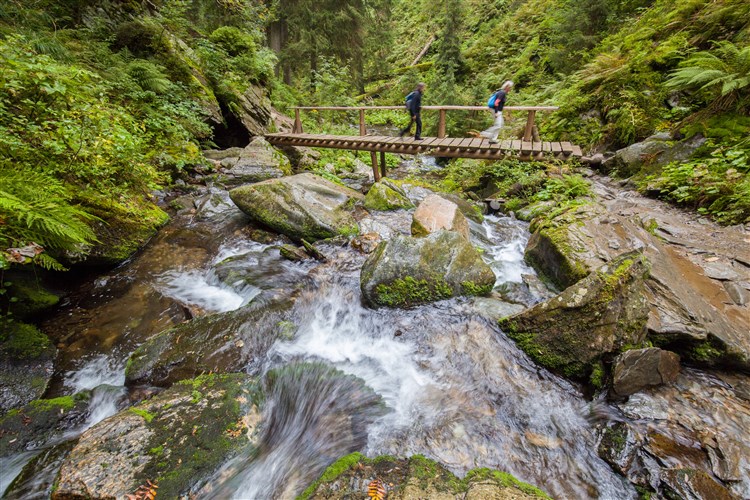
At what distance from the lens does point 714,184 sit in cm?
553

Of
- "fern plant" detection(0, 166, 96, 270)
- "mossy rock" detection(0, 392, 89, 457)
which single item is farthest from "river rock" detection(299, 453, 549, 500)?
"fern plant" detection(0, 166, 96, 270)

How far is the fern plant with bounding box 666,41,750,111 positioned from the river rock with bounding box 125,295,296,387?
29.7 feet

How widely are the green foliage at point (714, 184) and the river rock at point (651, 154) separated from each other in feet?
1.06

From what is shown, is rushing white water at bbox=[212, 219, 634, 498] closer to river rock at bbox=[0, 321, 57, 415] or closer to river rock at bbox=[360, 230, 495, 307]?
river rock at bbox=[360, 230, 495, 307]

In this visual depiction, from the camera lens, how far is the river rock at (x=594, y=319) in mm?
3076

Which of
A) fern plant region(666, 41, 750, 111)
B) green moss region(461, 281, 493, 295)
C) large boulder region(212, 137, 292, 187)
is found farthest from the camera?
large boulder region(212, 137, 292, 187)

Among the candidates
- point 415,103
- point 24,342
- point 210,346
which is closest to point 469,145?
point 415,103

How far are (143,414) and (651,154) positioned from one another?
9.90m

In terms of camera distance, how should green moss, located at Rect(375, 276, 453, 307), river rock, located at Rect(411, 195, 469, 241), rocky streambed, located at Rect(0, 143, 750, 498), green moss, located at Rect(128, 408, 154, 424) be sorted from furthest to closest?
river rock, located at Rect(411, 195, 469, 241), green moss, located at Rect(375, 276, 453, 307), green moss, located at Rect(128, 408, 154, 424), rocky streambed, located at Rect(0, 143, 750, 498)

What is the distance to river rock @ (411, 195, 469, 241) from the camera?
550 cm

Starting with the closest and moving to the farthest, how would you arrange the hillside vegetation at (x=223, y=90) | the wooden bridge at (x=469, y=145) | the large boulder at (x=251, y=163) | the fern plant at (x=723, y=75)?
the hillside vegetation at (x=223, y=90) → the fern plant at (x=723, y=75) → the wooden bridge at (x=469, y=145) → the large boulder at (x=251, y=163)

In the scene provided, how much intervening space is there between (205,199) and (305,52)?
13.3 metres

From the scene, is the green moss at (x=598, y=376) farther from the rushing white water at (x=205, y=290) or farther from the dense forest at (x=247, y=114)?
the rushing white water at (x=205, y=290)

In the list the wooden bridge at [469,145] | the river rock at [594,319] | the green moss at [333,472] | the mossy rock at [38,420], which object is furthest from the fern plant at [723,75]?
the mossy rock at [38,420]
